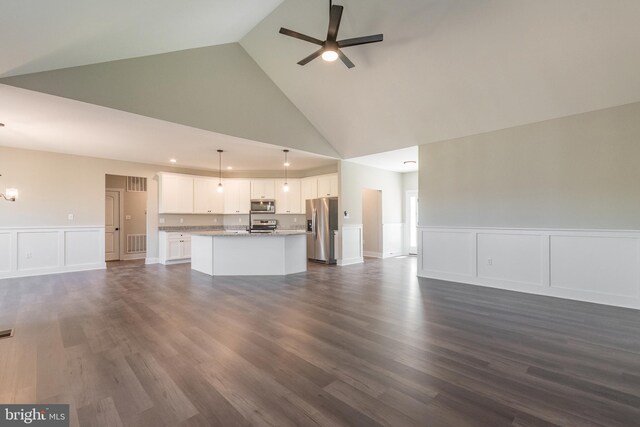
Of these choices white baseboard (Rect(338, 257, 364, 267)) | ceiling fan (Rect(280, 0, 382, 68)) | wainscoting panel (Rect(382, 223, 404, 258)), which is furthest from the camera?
wainscoting panel (Rect(382, 223, 404, 258))

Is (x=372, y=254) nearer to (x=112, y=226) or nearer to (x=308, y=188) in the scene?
(x=308, y=188)

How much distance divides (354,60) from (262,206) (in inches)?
208

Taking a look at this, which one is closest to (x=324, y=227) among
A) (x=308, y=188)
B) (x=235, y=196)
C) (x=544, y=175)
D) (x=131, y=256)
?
(x=308, y=188)

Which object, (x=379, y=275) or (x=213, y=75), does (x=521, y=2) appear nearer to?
(x=213, y=75)

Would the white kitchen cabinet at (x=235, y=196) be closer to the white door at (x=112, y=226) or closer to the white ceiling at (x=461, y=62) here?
the white door at (x=112, y=226)

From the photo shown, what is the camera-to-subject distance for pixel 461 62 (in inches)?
150

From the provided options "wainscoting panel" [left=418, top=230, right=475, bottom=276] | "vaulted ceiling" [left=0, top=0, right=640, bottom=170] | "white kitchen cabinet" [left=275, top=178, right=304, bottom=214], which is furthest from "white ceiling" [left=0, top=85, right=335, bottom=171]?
"wainscoting panel" [left=418, top=230, right=475, bottom=276]

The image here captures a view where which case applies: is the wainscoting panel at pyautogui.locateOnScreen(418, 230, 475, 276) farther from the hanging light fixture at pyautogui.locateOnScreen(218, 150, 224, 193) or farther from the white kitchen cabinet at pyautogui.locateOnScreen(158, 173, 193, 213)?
the white kitchen cabinet at pyautogui.locateOnScreen(158, 173, 193, 213)

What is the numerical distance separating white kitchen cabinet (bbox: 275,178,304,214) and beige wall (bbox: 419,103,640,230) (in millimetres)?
4032

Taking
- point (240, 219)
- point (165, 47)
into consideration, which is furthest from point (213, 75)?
point (240, 219)

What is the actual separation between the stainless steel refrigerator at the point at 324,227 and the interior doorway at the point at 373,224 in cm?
183

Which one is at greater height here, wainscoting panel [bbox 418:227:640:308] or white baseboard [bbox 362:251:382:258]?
wainscoting panel [bbox 418:227:640:308]

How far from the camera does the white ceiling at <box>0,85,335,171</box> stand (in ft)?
12.1

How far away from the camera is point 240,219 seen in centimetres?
906
